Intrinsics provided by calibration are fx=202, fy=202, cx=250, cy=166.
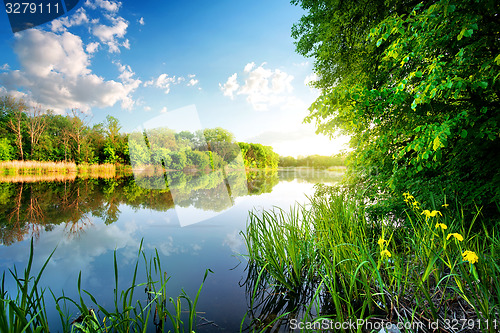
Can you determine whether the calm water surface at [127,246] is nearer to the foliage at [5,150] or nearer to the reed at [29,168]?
the reed at [29,168]

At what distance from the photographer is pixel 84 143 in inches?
1128

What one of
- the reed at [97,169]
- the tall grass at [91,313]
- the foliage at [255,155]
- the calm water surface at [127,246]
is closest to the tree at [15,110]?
the reed at [97,169]

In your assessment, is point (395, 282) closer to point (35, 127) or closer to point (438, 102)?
point (438, 102)

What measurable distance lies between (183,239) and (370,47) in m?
5.84

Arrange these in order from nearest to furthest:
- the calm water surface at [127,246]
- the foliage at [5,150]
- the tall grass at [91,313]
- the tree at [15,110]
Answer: the tall grass at [91,313] < the calm water surface at [127,246] < the foliage at [5,150] < the tree at [15,110]

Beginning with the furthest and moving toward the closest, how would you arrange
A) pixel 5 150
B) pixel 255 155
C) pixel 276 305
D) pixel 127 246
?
1. pixel 255 155
2. pixel 5 150
3. pixel 127 246
4. pixel 276 305

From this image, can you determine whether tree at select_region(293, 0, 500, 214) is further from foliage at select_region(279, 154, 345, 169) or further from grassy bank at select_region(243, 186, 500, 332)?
foliage at select_region(279, 154, 345, 169)

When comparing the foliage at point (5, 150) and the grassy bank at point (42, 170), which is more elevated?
the foliage at point (5, 150)

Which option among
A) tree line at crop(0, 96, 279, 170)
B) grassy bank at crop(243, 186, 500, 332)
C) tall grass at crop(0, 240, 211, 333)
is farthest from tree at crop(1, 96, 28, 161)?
grassy bank at crop(243, 186, 500, 332)

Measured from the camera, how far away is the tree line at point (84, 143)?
2564cm

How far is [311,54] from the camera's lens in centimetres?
857

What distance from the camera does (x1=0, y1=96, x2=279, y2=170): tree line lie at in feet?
84.1

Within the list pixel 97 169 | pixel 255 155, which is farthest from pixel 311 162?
pixel 97 169

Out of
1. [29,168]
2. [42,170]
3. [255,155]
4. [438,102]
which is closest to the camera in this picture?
[438,102]
